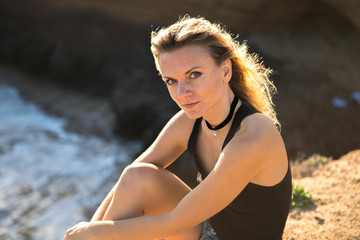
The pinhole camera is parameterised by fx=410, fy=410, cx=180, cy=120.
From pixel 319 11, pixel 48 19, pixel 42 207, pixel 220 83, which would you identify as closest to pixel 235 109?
pixel 220 83

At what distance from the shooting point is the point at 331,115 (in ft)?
18.7

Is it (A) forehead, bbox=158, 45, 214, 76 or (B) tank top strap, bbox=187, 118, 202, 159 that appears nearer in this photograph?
(A) forehead, bbox=158, 45, 214, 76

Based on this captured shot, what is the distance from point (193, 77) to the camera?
1.95m

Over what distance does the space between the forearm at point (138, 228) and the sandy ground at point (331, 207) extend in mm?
1060

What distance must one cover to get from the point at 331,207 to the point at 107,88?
18.3 feet

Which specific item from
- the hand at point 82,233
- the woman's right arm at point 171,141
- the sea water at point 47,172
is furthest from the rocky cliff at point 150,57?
the hand at point 82,233

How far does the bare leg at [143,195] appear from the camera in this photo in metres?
2.22

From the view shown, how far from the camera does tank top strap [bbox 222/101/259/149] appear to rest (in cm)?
199

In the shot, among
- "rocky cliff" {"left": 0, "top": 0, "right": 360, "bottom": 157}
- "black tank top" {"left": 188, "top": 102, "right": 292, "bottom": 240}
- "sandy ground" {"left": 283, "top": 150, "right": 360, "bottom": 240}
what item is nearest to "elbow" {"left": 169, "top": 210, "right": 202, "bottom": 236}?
"black tank top" {"left": 188, "top": 102, "right": 292, "bottom": 240}

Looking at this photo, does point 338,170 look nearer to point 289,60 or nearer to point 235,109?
point 235,109

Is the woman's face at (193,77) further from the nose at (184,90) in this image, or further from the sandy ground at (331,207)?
the sandy ground at (331,207)

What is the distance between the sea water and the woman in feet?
7.68

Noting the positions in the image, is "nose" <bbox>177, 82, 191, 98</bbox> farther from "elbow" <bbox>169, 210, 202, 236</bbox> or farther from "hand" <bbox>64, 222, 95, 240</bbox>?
"hand" <bbox>64, 222, 95, 240</bbox>

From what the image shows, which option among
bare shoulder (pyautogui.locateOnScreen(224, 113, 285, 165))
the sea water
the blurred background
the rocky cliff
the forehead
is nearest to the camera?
bare shoulder (pyautogui.locateOnScreen(224, 113, 285, 165))
